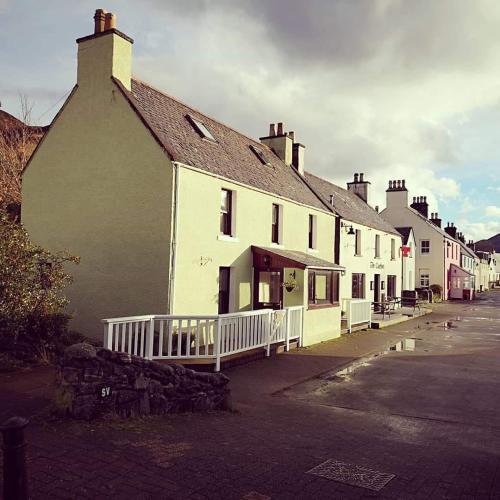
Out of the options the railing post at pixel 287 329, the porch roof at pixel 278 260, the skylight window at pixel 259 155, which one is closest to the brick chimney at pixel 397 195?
the skylight window at pixel 259 155

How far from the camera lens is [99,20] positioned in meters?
14.7

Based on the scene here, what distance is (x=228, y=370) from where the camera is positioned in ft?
38.1

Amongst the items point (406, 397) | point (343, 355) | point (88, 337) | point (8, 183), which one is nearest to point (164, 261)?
point (88, 337)

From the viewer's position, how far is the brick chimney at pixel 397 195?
45906mm

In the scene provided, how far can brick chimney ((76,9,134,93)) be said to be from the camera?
14.3 m

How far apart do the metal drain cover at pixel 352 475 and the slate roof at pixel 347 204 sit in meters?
18.3

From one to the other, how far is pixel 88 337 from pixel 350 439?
31.6ft

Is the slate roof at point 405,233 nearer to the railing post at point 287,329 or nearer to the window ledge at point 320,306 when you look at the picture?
the window ledge at point 320,306

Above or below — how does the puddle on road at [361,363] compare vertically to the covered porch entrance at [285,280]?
below

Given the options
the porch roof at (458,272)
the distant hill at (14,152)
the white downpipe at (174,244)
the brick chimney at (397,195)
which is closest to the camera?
the white downpipe at (174,244)

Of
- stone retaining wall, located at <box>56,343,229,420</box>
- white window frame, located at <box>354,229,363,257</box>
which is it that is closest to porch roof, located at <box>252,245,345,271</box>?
stone retaining wall, located at <box>56,343,229,420</box>

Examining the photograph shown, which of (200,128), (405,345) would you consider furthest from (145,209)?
(405,345)

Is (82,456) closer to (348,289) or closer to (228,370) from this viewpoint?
(228,370)

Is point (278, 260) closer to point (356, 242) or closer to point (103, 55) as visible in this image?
point (103, 55)
